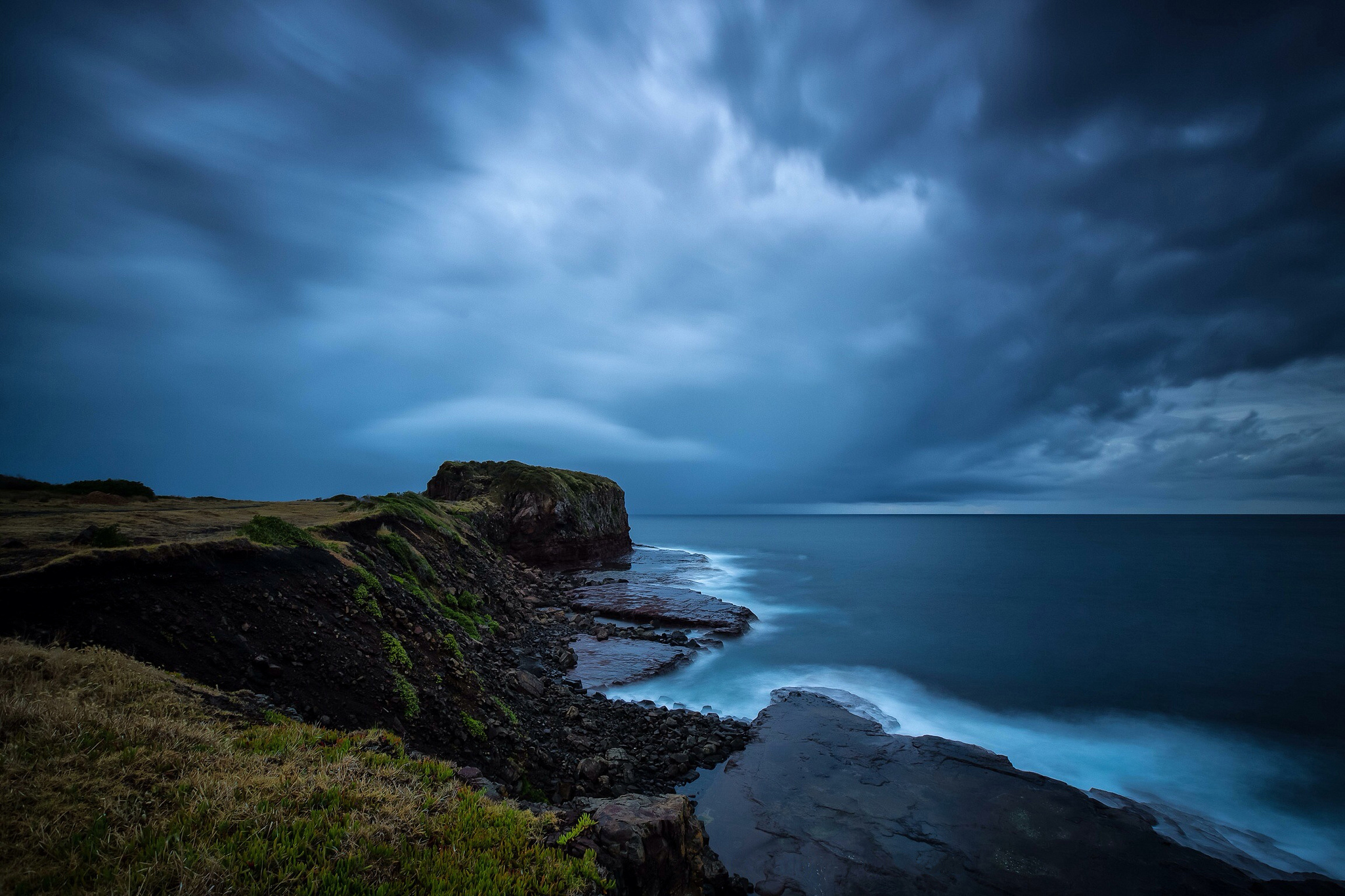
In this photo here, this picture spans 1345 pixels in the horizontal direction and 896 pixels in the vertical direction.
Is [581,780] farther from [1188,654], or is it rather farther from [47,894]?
[1188,654]

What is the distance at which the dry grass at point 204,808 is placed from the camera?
4.04 metres

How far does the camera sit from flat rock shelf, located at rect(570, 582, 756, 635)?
28.8 meters

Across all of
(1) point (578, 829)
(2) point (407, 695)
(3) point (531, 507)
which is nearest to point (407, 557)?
(2) point (407, 695)

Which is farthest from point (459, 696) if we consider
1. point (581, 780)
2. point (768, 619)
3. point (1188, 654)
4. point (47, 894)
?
point (1188, 654)

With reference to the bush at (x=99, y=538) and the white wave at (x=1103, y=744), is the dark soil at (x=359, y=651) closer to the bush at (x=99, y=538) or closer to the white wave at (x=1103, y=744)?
the bush at (x=99, y=538)

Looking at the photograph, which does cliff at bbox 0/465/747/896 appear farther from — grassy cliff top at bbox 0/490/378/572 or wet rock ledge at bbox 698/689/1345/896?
wet rock ledge at bbox 698/689/1345/896

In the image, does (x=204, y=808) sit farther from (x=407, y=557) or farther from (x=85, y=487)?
(x=85, y=487)

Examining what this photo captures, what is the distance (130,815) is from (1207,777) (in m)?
25.0

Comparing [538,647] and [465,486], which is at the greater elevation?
[465,486]

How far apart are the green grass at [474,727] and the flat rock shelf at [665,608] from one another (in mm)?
18648

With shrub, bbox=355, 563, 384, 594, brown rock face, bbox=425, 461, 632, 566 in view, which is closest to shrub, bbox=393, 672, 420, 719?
shrub, bbox=355, 563, 384, 594

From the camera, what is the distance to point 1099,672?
80.0 feet

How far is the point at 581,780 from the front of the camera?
1136cm

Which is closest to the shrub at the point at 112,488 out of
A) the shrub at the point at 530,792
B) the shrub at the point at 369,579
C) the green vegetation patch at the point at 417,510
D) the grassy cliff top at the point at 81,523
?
the grassy cliff top at the point at 81,523
